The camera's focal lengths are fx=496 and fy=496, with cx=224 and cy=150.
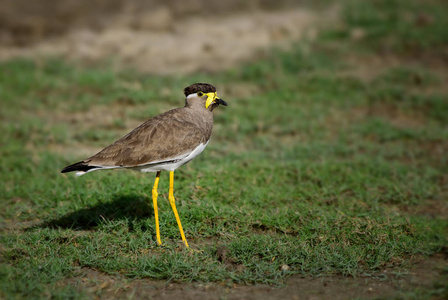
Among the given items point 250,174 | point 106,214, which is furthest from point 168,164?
point 250,174

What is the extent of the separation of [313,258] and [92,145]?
4.09m

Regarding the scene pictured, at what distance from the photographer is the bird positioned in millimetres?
4582

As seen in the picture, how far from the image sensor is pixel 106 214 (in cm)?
532

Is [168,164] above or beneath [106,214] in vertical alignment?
above

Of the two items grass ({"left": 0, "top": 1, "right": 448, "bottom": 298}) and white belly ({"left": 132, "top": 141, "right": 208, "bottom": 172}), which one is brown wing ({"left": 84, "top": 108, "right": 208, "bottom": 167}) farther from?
grass ({"left": 0, "top": 1, "right": 448, "bottom": 298})

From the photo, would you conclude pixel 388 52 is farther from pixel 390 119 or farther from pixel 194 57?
pixel 194 57

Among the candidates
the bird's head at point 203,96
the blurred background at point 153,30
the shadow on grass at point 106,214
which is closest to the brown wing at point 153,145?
the bird's head at point 203,96

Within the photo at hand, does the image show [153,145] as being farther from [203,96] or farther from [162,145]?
[203,96]

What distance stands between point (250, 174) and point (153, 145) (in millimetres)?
1936

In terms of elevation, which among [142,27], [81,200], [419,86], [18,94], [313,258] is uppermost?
[142,27]

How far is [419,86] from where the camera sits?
8906 millimetres

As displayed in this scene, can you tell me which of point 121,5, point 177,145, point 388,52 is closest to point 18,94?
point 121,5

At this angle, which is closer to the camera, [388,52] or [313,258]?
[313,258]

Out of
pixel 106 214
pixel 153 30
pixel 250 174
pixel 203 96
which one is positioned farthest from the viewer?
pixel 153 30
